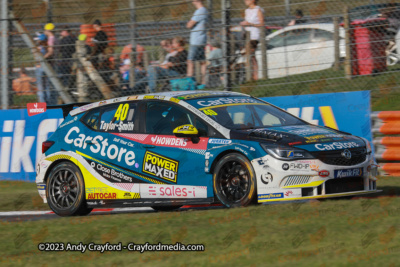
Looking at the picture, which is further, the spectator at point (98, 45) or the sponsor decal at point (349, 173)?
the spectator at point (98, 45)

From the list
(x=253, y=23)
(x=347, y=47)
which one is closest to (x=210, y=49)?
(x=253, y=23)

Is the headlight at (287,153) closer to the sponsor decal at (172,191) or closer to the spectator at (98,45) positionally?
the sponsor decal at (172,191)

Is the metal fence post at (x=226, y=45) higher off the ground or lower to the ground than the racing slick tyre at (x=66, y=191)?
higher

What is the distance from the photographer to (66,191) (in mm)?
9070

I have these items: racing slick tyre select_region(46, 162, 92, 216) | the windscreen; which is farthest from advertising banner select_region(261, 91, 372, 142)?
racing slick tyre select_region(46, 162, 92, 216)

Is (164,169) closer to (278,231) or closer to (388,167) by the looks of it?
(278,231)

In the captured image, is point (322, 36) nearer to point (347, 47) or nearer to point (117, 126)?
point (347, 47)

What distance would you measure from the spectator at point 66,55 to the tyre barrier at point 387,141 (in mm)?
6356

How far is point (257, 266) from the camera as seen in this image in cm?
533

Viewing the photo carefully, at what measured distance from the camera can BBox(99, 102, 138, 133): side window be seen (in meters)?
8.91

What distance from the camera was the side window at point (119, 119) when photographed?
8.91 m

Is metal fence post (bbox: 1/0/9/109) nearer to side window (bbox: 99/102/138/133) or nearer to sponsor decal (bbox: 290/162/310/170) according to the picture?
side window (bbox: 99/102/138/133)

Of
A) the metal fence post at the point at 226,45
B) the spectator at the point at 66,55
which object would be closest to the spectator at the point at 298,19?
the metal fence post at the point at 226,45

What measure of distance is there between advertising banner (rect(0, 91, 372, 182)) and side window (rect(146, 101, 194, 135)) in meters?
3.28
